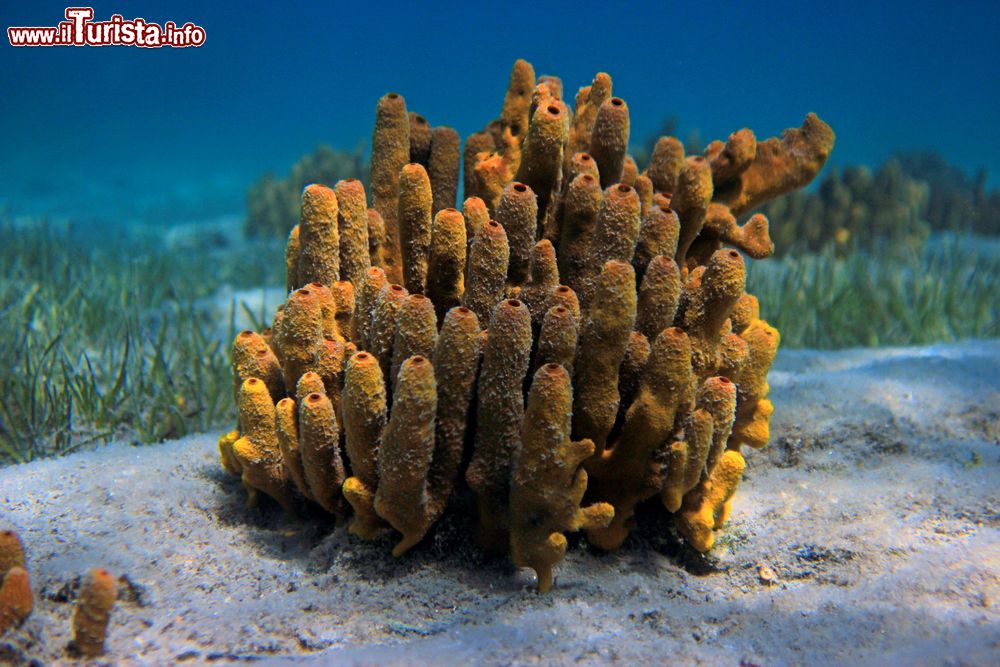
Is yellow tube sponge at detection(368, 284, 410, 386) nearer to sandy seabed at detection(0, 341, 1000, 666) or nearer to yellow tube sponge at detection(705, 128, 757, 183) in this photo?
sandy seabed at detection(0, 341, 1000, 666)

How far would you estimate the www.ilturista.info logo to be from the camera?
18.9 feet

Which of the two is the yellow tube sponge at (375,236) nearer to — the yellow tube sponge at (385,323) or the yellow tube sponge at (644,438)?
the yellow tube sponge at (385,323)

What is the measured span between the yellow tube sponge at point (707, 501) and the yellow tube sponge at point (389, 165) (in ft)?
5.06

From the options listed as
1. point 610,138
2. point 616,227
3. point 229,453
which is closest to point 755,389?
point 616,227

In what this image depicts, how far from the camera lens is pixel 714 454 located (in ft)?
7.22

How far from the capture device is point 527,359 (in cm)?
193

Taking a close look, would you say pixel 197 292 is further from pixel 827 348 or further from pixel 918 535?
pixel 918 535

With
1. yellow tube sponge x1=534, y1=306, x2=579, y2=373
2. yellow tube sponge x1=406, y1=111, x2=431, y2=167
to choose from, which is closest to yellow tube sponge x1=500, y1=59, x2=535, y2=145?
yellow tube sponge x1=406, y1=111, x2=431, y2=167

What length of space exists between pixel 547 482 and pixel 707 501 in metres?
0.69

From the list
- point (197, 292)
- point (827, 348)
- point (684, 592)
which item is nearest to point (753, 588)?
point (684, 592)

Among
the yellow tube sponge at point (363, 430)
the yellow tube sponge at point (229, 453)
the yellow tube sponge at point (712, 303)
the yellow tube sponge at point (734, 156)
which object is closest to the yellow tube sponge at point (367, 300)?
the yellow tube sponge at point (363, 430)

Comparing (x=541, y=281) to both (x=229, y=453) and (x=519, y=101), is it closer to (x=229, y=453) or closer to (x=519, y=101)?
(x=519, y=101)

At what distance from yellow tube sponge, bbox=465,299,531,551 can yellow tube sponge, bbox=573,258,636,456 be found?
0.76ft

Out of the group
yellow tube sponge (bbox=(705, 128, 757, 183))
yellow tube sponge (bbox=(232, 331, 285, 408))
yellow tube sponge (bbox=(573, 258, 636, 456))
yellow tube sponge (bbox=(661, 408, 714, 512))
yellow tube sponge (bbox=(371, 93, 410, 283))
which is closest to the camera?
yellow tube sponge (bbox=(573, 258, 636, 456))
